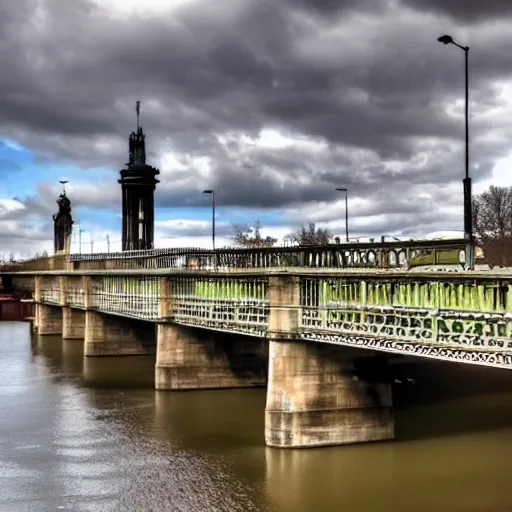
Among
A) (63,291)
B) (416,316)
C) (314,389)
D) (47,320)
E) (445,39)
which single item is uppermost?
(445,39)

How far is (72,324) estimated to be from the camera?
250 ft

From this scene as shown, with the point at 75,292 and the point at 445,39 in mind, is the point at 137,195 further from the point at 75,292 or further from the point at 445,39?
the point at 445,39

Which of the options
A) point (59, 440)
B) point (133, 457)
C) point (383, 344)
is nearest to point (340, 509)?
point (383, 344)

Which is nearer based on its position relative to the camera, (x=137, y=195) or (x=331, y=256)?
(x=331, y=256)

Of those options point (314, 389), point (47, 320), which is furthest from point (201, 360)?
point (47, 320)

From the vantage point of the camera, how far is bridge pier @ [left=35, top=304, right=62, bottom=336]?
84238mm

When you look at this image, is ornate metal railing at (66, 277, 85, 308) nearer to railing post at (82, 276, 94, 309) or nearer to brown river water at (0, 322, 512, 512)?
railing post at (82, 276, 94, 309)

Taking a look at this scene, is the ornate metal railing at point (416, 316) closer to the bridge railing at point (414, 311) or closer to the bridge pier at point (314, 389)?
the bridge railing at point (414, 311)

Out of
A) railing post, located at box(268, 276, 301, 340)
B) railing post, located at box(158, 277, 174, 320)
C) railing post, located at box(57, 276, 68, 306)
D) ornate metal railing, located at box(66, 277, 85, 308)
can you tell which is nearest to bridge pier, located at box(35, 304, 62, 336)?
railing post, located at box(57, 276, 68, 306)

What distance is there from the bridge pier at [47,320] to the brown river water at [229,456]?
38544mm

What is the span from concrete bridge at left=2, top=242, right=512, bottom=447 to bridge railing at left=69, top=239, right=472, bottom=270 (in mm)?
70

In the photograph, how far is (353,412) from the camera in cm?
2953

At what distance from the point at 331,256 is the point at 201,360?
48.9 feet

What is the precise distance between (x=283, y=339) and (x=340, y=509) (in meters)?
7.73
